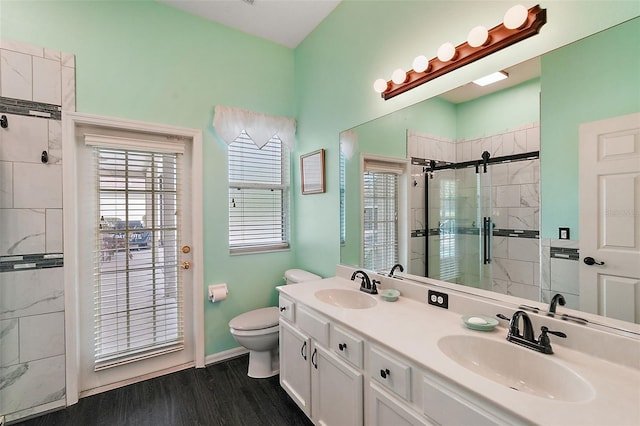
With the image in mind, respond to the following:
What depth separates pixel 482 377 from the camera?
2.87 ft

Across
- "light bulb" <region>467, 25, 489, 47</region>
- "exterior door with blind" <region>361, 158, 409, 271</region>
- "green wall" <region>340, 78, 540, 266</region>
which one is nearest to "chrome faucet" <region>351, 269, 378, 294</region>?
"exterior door with blind" <region>361, 158, 409, 271</region>

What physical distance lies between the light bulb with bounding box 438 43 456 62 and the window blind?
0.67 m

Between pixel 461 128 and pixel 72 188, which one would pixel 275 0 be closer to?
pixel 461 128

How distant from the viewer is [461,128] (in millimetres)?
1467

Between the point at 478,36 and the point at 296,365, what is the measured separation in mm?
2034

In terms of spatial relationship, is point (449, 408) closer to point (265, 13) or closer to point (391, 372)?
point (391, 372)

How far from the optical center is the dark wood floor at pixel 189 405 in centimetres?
178

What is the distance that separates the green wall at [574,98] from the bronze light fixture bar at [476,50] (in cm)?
14

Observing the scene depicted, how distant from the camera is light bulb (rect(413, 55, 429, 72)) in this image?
1.51 m

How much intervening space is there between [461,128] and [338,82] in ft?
3.82

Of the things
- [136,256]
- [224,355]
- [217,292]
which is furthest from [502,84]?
[224,355]

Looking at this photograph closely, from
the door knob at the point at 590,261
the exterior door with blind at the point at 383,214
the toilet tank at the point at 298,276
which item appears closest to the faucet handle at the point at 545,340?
the door knob at the point at 590,261

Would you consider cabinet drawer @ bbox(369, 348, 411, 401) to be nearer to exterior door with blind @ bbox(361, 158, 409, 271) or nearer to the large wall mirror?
the large wall mirror

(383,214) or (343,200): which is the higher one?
(343,200)
